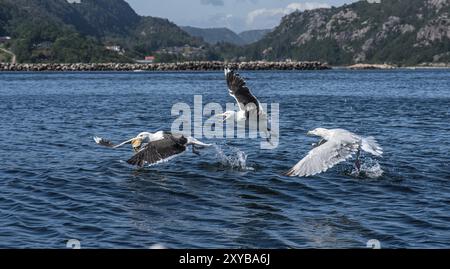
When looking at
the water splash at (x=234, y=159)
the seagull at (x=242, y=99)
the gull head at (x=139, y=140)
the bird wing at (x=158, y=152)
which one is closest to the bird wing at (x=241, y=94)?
the seagull at (x=242, y=99)

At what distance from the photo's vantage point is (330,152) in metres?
15.8

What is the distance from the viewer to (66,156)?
21922 millimetres

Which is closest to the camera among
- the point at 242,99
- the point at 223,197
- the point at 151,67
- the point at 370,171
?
the point at 223,197

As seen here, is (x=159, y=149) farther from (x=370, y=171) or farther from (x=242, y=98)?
(x=370, y=171)

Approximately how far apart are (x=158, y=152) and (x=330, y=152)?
4.95 metres

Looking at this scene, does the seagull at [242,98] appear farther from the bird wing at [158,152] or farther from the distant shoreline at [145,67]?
the distant shoreline at [145,67]

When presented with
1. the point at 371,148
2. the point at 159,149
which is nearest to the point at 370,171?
the point at 371,148


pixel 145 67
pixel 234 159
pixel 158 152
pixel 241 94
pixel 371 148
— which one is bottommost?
pixel 145 67

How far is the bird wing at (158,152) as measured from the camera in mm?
17969

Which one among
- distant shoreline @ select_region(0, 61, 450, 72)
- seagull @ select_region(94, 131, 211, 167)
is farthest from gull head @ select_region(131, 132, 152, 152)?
distant shoreline @ select_region(0, 61, 450, 72)
